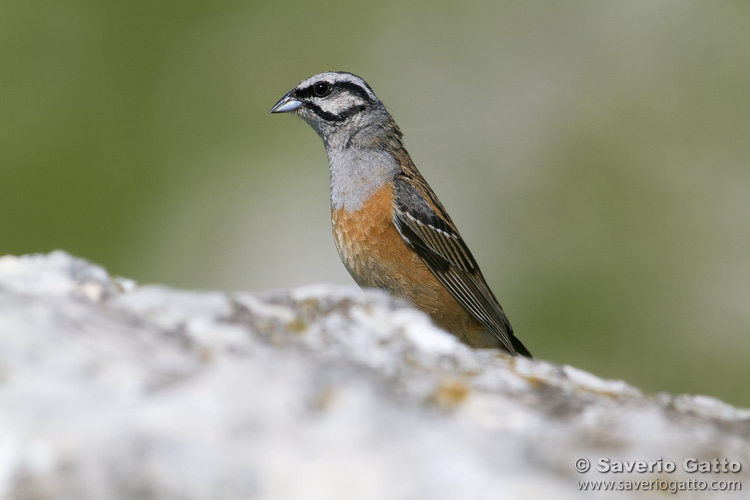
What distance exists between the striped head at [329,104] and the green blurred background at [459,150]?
3.85 m

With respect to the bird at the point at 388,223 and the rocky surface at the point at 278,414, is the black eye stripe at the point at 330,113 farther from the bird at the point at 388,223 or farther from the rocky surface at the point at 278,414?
the rocky surface at the point at 278,414

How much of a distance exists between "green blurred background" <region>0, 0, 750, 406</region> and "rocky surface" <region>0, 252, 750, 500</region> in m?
7.39

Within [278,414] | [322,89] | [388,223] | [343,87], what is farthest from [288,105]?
[278,414]

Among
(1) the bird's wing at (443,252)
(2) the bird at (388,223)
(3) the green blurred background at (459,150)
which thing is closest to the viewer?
(2) the bird at (388,223)

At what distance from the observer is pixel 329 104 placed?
788 centimetres

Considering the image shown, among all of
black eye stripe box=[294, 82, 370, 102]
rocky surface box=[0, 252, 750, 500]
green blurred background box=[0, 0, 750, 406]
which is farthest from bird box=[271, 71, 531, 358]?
green blurred background box=[0, 0, 750, 406]

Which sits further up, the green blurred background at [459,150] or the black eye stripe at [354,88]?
the green blurred background at [459,150]

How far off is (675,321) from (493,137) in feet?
11.5

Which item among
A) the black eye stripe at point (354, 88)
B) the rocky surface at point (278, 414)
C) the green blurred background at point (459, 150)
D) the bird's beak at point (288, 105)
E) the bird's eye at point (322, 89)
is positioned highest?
the green blurred background at point (459, 150)

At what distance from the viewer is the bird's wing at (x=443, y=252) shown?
6949 millimetres

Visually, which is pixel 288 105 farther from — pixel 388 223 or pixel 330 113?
pixel 388 223

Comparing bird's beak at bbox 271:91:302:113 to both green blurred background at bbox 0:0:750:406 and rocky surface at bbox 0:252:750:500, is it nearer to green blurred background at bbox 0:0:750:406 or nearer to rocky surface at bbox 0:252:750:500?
green blurred background at bbox 0:0:750:406

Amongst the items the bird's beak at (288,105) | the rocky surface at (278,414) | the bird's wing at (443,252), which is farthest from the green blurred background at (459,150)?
the rocky surface at (278,414)

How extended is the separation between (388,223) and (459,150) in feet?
20.1
